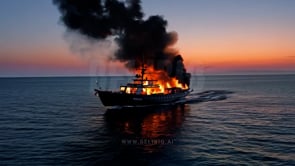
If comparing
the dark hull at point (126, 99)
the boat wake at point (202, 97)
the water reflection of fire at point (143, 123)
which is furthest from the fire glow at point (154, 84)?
the water reflection of fire at point (143, 123)

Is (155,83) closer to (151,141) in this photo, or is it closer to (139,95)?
(139,95)

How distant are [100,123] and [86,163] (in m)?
24.2

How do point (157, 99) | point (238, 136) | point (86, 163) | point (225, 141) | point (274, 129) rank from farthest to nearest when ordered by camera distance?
1. point (157, 99)
2. point (274, 129)
3. point (238, 136)
4. point (225, 141)
5. point (86, 163)

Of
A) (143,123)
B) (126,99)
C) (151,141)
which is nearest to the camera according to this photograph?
(151,141)

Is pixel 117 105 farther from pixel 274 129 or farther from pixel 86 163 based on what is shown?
pixel 86 163

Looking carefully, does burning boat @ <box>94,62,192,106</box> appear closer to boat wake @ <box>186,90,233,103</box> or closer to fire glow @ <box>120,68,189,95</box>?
fire glow @ <box>120,68,189,95</box>

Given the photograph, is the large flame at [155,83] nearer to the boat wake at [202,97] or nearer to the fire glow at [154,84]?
the fire glow at [154,84]

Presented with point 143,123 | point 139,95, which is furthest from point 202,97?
point 143,123

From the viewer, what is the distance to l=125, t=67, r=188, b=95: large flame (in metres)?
75.2

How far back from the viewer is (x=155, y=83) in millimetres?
82375

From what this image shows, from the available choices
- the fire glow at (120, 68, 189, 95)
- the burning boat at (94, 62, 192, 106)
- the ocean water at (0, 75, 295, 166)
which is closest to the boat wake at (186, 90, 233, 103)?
the fire glow at (120, 68, 189, 95)

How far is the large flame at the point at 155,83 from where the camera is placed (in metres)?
75.2

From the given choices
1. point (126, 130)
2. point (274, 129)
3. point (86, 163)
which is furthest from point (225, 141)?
point (86, 163)

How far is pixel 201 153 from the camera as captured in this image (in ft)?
102
